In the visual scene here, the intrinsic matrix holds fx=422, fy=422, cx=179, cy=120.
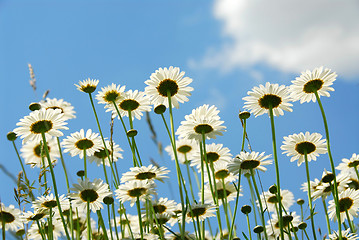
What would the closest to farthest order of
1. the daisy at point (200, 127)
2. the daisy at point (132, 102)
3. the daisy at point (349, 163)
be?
the daisy at point (200, 127), the daisy at point (132, 102), the daisy at point (349, 163)

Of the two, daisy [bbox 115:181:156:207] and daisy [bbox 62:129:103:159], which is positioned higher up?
daisy [bbox 62:129:103:159]

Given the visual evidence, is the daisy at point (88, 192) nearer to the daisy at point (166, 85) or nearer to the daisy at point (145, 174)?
the daisy at point (145, 174)

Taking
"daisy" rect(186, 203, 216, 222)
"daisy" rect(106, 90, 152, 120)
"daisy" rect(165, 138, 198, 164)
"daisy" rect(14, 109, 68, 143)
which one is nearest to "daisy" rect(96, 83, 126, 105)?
"daisy" rect(106, 90, 152, 120)

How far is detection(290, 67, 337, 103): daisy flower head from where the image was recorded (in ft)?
9.11

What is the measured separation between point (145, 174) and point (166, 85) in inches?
24.6

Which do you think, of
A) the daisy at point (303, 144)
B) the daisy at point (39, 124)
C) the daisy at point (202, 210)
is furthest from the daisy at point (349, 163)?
the daisy at point (39, 124)

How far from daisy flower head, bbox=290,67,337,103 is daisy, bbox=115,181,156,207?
1160 mm

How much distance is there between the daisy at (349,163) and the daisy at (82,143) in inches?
81.3

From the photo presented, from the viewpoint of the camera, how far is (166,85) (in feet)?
9.30

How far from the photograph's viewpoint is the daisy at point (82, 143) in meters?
3.11

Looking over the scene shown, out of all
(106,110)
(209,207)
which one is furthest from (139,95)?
(209,207)

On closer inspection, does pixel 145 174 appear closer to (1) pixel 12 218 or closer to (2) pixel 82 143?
(2) pixel 82 143

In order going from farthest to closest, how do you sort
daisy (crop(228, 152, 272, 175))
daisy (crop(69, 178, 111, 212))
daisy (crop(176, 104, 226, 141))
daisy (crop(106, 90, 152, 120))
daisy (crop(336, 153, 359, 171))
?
daisy (crop(336, 153, 359, 171))
daisy (crop(106, 90, 152, 120))
daisy (crop(176, 104, 226, 141))
daisy (crop(228, 152, 272, 175))
daisy (crop(69, 178, 111, 212))

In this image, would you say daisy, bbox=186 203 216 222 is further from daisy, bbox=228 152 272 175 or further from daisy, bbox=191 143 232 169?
daisy, bbox=191 143 232 169
